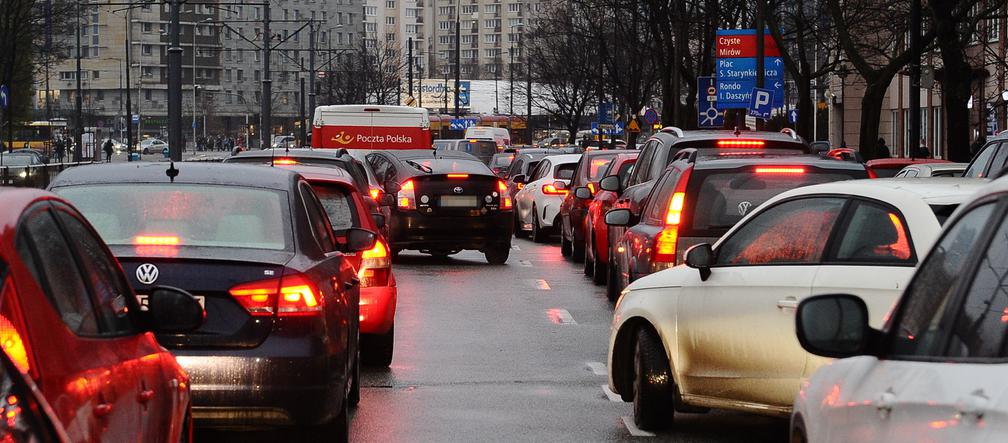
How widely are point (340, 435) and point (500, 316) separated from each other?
7.70 m

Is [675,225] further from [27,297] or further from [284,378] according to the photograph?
[27,297]

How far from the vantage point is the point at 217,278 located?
24.3 ft

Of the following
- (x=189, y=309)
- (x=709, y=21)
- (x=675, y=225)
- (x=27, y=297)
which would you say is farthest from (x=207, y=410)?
(x=709, y=21)

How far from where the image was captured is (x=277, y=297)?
745 centimetres

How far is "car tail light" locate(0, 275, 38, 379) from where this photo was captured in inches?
141

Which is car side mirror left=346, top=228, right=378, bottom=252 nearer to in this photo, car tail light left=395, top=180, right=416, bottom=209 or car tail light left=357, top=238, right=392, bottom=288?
car tail light left=357, top=238, right=392, bottom=288

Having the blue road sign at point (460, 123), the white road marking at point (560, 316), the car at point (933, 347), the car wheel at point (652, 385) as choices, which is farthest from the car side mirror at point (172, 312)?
the blue road sign at point (460, 123)

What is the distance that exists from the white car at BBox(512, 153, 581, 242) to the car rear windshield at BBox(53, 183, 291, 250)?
18.6 meters

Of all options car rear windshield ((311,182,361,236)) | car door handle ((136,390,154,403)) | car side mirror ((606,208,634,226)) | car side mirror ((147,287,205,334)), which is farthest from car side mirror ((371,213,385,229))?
car door handle ((136,390,154,403))

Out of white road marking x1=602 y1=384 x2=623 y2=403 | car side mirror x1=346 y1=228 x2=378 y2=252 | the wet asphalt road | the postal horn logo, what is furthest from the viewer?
the postal horn logo

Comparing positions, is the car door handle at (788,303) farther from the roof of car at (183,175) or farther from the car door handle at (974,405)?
the car door handle at (974,405)

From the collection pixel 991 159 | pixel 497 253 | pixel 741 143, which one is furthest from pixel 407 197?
pixel 991 159

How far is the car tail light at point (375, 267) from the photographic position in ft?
38.7

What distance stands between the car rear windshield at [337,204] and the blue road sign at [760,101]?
26.8m
